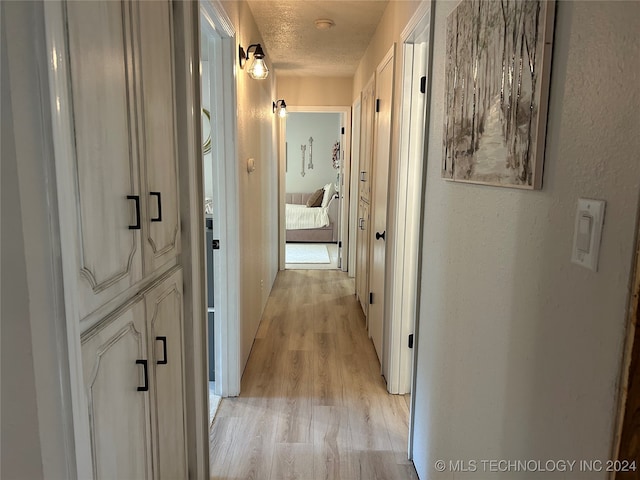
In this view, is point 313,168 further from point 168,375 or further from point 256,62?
point 168,375

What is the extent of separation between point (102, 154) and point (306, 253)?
18.8 feet

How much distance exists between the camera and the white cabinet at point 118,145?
0.83m

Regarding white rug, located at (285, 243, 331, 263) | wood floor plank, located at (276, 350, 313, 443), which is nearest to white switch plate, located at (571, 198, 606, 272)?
wood floor plank, located at (276, 350, 313, 443)

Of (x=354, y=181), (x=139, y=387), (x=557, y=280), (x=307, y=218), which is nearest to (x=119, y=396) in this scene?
(x=139, y=387)

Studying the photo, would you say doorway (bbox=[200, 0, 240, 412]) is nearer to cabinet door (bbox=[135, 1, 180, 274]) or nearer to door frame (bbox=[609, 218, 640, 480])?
cabinet door (bbox=[135, 1, 180, 274])

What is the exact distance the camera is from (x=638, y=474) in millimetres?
682

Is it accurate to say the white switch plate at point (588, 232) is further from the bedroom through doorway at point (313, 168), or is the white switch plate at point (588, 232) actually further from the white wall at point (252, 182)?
the bedroom through doorway at point (313, 168)

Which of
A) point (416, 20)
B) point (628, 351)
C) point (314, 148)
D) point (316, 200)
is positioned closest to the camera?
point (628, 351)

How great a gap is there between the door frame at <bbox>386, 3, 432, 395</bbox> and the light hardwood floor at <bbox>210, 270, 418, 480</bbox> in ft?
0.83

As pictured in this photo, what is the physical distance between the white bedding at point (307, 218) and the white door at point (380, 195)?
374cm

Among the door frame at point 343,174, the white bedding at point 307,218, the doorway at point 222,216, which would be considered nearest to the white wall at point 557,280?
the doorway at point 222,216

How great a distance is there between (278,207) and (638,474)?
4874 millimetres

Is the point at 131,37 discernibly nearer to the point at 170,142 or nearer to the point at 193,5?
the point at 170,142

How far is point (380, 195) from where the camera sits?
3066mm
